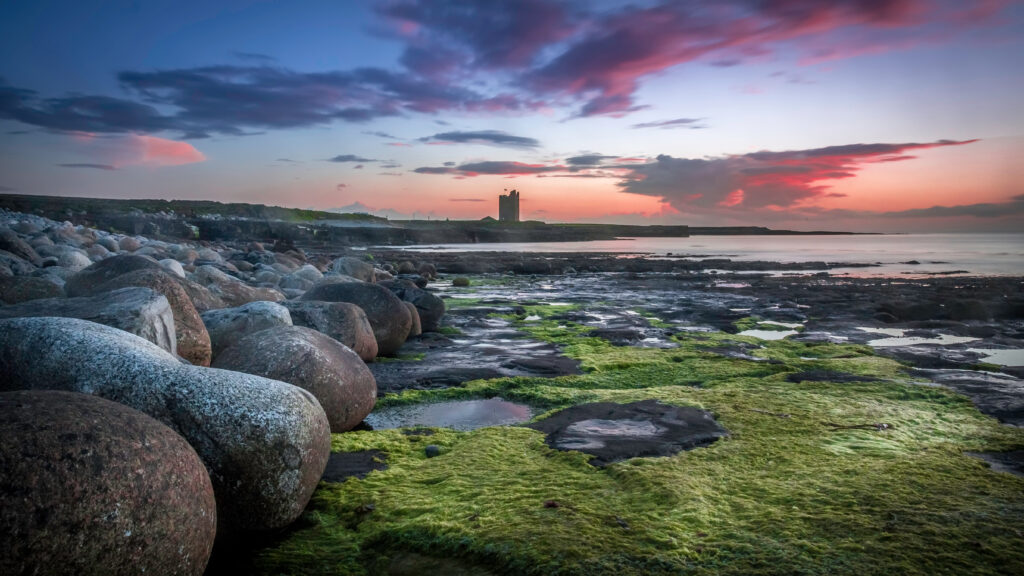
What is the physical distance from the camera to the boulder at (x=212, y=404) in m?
3.84

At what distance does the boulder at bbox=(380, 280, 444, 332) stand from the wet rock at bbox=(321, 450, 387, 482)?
8.07 metres

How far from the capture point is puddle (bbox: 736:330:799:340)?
1368 cm

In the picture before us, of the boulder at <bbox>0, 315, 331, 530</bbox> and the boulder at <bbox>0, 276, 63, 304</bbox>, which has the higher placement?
the boulder at <bbox>0, 276, 63, 304</bbox>

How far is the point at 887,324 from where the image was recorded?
15.8 metres

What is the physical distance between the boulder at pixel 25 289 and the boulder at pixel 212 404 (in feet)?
12.4

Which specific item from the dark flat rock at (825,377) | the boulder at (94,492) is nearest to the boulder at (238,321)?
the boulder at (94,492)

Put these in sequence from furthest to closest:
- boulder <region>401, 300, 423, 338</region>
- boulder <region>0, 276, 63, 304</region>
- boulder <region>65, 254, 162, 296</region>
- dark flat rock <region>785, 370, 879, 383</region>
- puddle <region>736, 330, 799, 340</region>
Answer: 1. puddle <region>736, 330, 799, 340</region>
2. boulder <region>401, 300, 423, 338</region>
3. dark flat rock <region>785, 370, 879, 383</region>
4. boulder <region>65, 254, 162, 296</region>
5. boulder <region>0, 276, 63, 304</region>

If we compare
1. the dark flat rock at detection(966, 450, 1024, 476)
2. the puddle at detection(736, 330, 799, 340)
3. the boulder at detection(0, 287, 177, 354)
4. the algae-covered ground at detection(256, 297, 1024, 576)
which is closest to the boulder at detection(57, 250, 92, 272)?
the boulder at detection(0, 287, 177, 354)

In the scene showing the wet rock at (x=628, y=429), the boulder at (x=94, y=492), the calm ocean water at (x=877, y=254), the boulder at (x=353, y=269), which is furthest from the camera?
the calm ocean water at (x=877, y=254)

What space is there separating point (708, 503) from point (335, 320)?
6.47 m

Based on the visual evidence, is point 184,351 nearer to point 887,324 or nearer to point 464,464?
point 464,464

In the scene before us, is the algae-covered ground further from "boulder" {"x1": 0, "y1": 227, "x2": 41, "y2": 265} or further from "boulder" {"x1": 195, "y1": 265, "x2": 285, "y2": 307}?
"boulder" {"x1": 0, "y1": 227, "x2": 41, "y2": 265}

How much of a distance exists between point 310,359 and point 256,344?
71 centimetres

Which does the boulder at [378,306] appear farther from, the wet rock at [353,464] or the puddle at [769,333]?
the puddle at [769,333]
